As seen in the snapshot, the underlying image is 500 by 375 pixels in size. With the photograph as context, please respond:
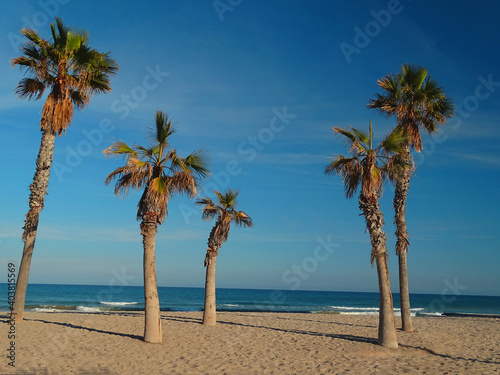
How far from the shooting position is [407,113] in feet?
57.3

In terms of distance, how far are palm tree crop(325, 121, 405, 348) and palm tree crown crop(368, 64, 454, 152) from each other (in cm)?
401

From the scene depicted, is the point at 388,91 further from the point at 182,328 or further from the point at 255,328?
the point at 182,328

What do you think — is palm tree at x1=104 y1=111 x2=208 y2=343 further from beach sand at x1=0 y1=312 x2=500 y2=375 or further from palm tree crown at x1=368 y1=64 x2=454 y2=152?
palm tree crown at x1=368 y1=64 x2=454 y2=152

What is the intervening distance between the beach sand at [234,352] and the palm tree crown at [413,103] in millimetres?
8842

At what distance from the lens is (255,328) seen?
18.5 meters

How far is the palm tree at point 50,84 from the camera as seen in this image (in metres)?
15.8

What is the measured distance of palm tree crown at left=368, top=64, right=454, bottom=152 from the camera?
17094 mm

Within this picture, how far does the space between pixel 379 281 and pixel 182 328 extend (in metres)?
9.08

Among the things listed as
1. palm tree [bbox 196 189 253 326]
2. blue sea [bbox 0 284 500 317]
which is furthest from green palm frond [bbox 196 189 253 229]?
blue sea [bbox 0 284 500 317]

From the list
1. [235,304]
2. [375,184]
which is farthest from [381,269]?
[235,304]

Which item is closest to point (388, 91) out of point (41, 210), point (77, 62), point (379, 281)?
point (379, 281)

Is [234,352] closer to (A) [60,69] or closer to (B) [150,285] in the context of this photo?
(B) [150,285]

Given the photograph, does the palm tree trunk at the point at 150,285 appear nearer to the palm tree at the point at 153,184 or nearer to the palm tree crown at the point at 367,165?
the palm tree at the point at 153,184

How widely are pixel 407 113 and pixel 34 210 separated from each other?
54.9 ft
